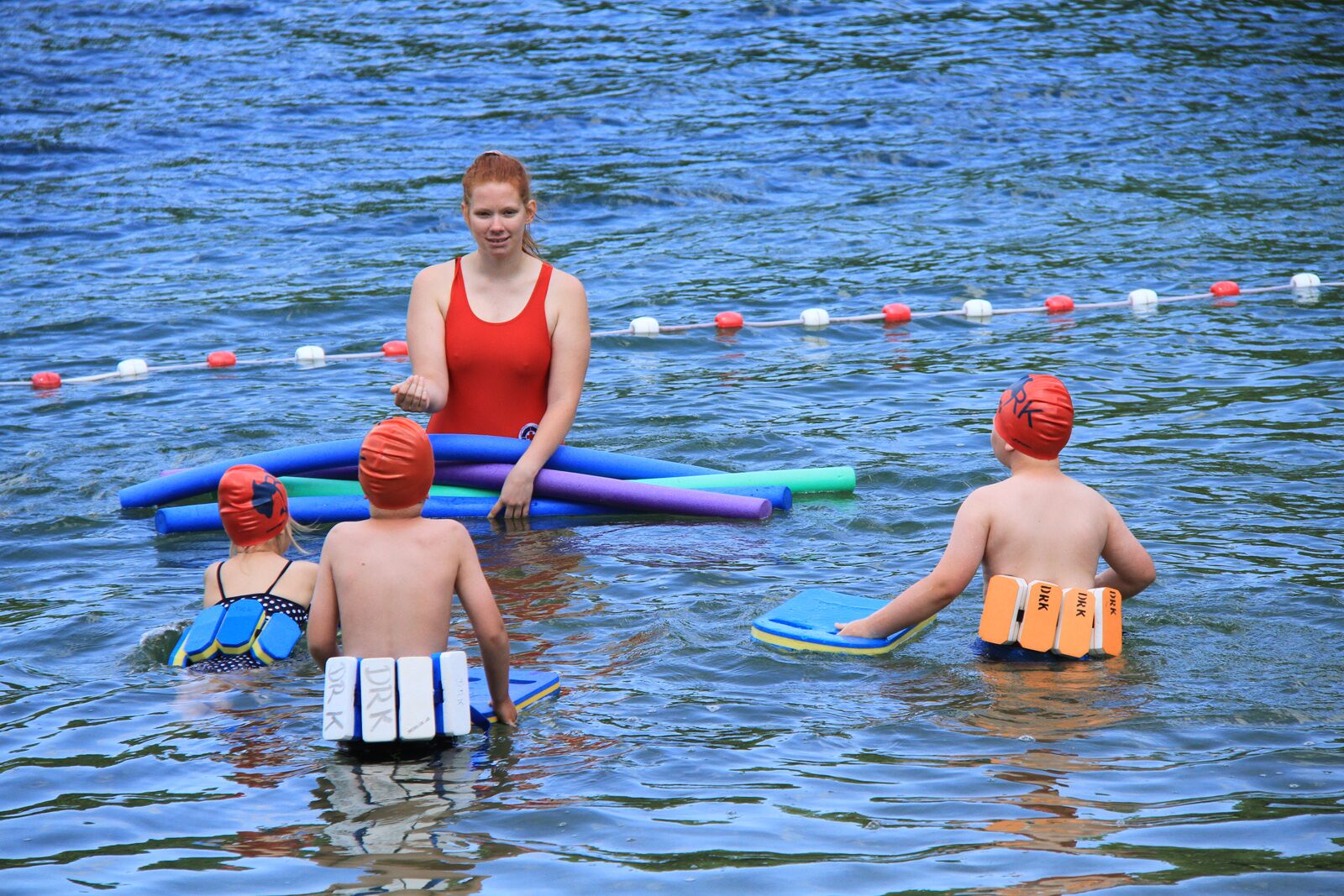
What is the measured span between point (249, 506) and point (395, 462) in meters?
1.30

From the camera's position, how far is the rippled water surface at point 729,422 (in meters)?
4.02

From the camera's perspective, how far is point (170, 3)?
25906 mm

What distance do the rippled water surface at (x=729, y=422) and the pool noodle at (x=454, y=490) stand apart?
0.17 metres

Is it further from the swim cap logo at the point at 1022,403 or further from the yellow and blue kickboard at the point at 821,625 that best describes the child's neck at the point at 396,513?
the swim cap logo at the point at 1022,403

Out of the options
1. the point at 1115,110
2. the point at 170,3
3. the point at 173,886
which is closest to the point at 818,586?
the point at 173,886

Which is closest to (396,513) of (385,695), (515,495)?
(385,695)

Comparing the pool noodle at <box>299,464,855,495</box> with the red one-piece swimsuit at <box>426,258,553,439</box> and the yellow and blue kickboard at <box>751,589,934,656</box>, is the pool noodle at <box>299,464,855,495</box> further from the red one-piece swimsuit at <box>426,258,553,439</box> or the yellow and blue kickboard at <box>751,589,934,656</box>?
the yellow and blue kickboard at <box>751,589,934,656</box>

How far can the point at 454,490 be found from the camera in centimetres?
730

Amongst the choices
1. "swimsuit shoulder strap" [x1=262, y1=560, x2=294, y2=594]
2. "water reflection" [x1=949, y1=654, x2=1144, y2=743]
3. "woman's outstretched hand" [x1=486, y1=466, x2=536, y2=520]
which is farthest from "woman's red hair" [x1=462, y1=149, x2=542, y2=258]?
"water reflection" [x1=949, y1=654, x2=1144, y2=743]

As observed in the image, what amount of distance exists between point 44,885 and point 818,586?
11.0ft

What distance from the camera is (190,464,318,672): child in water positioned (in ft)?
17.5

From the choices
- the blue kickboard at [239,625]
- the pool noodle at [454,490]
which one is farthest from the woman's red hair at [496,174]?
the blue kickboard at [239,625]

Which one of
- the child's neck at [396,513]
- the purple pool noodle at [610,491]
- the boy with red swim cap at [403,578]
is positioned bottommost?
the purple pool noodle at [610,491]

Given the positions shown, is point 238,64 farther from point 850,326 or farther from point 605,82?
point 850,326
